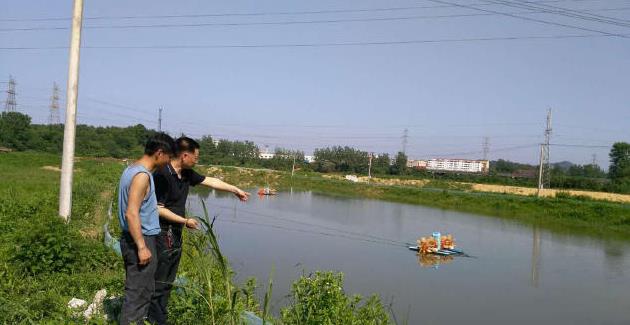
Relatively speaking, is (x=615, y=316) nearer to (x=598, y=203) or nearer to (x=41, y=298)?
(x=41, y=298)

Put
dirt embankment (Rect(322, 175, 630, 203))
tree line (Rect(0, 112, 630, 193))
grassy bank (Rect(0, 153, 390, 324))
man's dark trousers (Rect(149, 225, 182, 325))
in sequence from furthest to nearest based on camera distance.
Result: 1. tree line (Rect(0, 112, 630, 193))
2. dirt embankment (Rect(322, 175, 630, 203))
3. man's dark trousers (Rect(149, 225, 182, 325))
4. grassy bank (Rect(0, 153, 390, 324))

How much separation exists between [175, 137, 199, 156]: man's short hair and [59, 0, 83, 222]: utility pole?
12.7 ft

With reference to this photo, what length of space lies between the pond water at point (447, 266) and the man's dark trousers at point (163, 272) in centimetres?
38

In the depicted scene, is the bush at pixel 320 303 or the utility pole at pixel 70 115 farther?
the utility pole at pixel 70 115

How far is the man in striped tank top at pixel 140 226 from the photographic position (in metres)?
3.14

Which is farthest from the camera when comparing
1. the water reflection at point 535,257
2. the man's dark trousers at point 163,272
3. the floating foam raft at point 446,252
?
the floating foam raft at point 446,252

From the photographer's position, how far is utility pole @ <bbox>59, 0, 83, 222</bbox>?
22.5 feet

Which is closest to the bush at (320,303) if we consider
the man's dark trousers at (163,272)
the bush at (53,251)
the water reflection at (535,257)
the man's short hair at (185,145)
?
the man's dark trousers at (163,272)

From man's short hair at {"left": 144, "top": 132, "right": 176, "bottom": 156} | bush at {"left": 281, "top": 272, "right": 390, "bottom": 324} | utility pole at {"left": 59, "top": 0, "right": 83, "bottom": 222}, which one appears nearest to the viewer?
man's short hair at {"left": 144, "top": 132, "right": 176, "bottom": 156}

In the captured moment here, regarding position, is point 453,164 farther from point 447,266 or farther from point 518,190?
point 447,266

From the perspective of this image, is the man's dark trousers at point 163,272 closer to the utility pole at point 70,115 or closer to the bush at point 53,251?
the bush at point 53,251

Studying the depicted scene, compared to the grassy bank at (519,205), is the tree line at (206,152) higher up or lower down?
higher up

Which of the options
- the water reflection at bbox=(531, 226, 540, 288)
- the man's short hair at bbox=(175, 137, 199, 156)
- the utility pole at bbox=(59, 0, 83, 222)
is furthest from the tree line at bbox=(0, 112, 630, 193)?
the man's short hair at bbox=(175, 137, 199, 156)

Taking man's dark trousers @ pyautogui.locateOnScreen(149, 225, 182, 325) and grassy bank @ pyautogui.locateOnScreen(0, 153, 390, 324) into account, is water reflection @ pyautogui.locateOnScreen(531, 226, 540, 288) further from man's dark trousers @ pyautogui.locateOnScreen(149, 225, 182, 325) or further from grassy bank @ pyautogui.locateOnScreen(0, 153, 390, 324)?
man's dark trousers @ pyautogui.locateOnScreen(149, 225, 182, 325)
